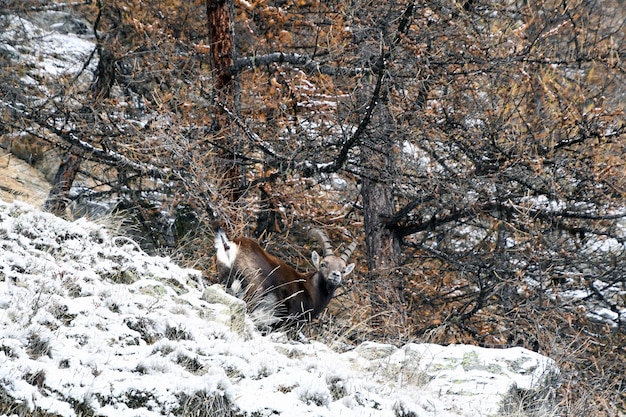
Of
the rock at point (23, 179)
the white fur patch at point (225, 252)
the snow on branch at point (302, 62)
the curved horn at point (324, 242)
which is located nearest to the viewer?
the white fur patch at point (225, 252)

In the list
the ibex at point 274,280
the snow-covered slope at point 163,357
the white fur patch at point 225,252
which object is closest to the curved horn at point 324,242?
the ibex at point 274,280

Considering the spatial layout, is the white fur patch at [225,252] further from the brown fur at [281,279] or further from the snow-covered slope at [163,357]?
the snow-covered slope at [163,357]

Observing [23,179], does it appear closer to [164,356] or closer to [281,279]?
[281,279]

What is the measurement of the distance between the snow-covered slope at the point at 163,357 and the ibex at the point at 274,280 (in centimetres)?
62

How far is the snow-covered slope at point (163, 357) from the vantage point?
5.01m

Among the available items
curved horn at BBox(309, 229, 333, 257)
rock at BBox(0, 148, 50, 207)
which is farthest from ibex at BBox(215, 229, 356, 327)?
rock at BBox(0, 148, 50, 207)

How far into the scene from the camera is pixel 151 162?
1120cm

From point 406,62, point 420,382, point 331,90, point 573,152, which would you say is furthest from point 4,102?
point 573,152

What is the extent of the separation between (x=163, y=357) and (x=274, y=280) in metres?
4.24

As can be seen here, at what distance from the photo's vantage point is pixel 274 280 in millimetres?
9820

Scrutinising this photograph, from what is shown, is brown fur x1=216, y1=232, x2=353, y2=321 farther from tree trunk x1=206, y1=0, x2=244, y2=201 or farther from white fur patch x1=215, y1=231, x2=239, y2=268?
tree trunk x1=206, y1=0, x2=244, y2=201

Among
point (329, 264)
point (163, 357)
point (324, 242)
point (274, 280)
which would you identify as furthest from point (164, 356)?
point (324, 242)

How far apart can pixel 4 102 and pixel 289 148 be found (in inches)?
167

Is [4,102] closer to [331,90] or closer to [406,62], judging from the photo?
[331,90]
